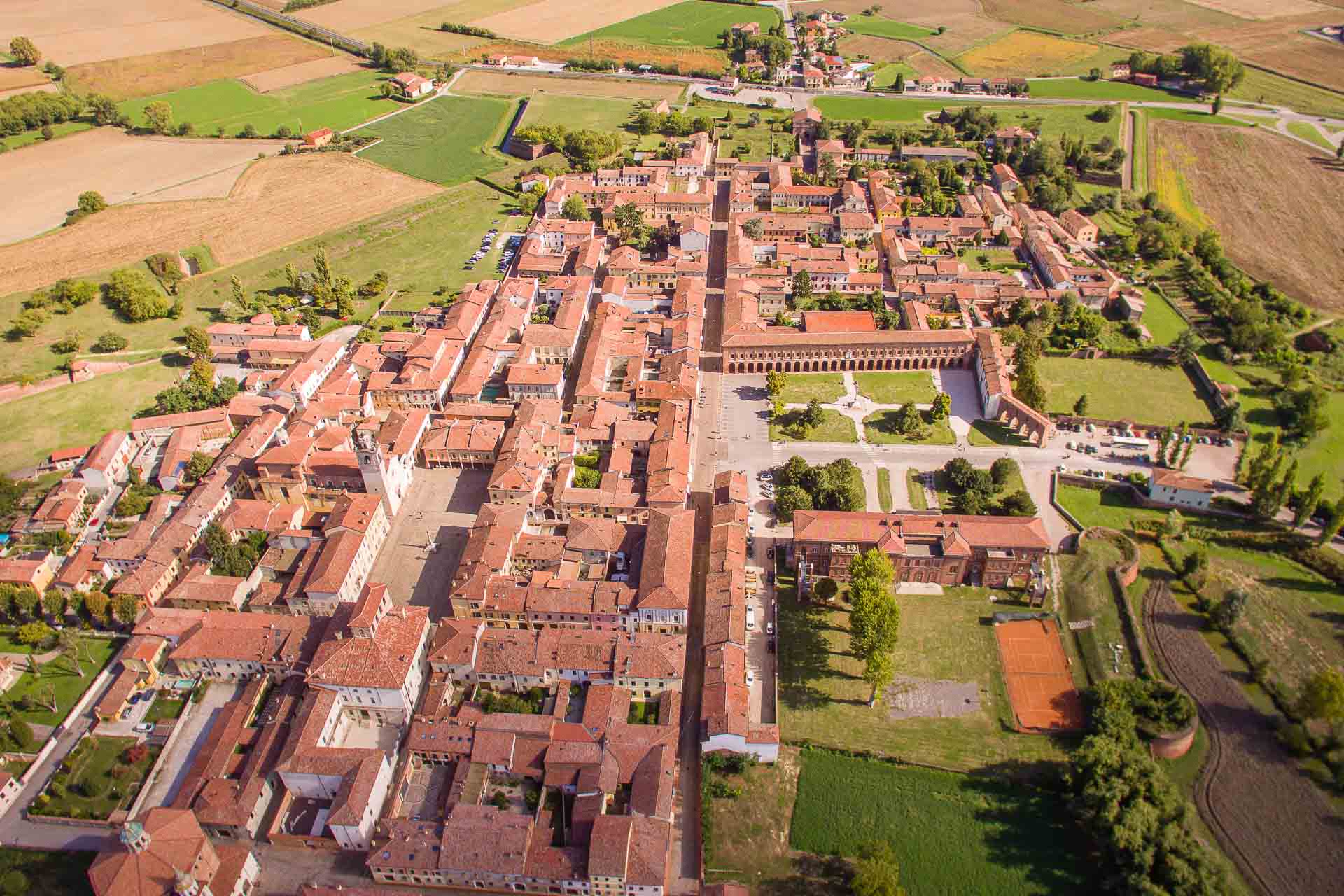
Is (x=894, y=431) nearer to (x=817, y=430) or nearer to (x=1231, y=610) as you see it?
(x=817, y=430)

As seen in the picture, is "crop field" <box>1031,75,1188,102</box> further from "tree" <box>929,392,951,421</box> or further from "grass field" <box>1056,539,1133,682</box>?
"grass field" <box>1056,539,1133,682</box>

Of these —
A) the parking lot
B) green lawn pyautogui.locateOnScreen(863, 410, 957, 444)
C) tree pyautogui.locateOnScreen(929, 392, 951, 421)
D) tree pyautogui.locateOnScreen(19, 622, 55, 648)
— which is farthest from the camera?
tree pyautogui.locateOnScreen(929, 392, 951, 421)

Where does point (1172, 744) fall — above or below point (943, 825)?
above

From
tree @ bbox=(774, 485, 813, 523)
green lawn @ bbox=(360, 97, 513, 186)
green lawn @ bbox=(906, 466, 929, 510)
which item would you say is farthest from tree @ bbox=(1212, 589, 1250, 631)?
green lawn @ bbox=(360, 97, 513, 186)

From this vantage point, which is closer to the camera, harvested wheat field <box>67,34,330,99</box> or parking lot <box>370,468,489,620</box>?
parking lot <box>370,468,489,620</box>

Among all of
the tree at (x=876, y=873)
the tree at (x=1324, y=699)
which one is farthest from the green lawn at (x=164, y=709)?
the tree at (x=1324, y=699)

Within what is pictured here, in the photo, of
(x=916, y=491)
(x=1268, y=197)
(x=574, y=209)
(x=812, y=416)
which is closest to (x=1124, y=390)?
(x=916, y=491)
